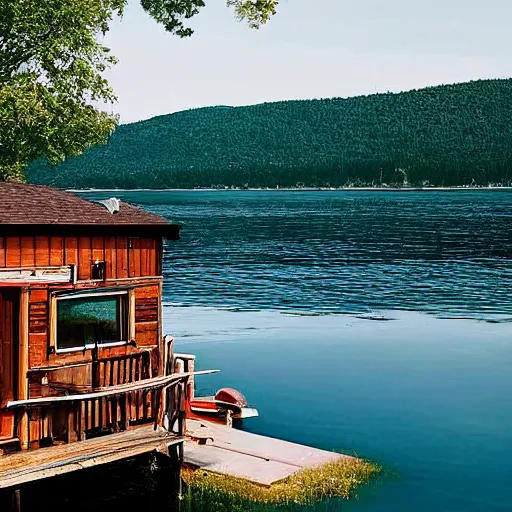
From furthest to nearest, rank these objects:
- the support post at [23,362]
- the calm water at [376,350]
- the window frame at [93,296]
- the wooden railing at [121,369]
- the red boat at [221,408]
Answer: the calm water at [376,350]
the red boat at [221,408]
the wooden railing at [121,369]
the window frame at [93,296]
the support post at [23,362]

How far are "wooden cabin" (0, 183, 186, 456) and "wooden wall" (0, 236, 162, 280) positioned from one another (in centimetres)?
2

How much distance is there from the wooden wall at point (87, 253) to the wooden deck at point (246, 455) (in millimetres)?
4618

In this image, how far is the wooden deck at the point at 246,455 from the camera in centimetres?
1917

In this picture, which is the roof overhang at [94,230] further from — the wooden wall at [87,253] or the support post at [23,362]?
the support post at [23,362]

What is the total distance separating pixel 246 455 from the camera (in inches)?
797

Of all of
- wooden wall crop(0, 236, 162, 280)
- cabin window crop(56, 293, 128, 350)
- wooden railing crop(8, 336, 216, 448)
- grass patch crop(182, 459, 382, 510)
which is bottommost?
grass patch crop(182, 459, 382, 510)

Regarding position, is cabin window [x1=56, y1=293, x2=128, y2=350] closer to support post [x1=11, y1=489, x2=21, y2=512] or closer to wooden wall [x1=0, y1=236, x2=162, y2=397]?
wooden wall [x1=0, y1=236, x2=162, y2=397]

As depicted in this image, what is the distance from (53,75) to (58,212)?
53.9 feet

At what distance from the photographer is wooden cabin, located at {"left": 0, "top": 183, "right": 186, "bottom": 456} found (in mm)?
15367

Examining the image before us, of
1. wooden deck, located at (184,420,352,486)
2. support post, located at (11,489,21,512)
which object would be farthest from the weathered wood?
wooden deck, located at (184,420,352,486)

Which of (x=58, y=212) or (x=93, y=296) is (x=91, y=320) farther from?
(x=58, y=212)

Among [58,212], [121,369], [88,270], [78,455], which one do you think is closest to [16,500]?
[78,455]

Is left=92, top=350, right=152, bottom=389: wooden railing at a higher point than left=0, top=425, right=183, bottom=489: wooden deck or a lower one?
higher

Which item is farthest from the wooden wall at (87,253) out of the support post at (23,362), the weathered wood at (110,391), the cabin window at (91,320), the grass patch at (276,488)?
the grass patch at (276,488)
